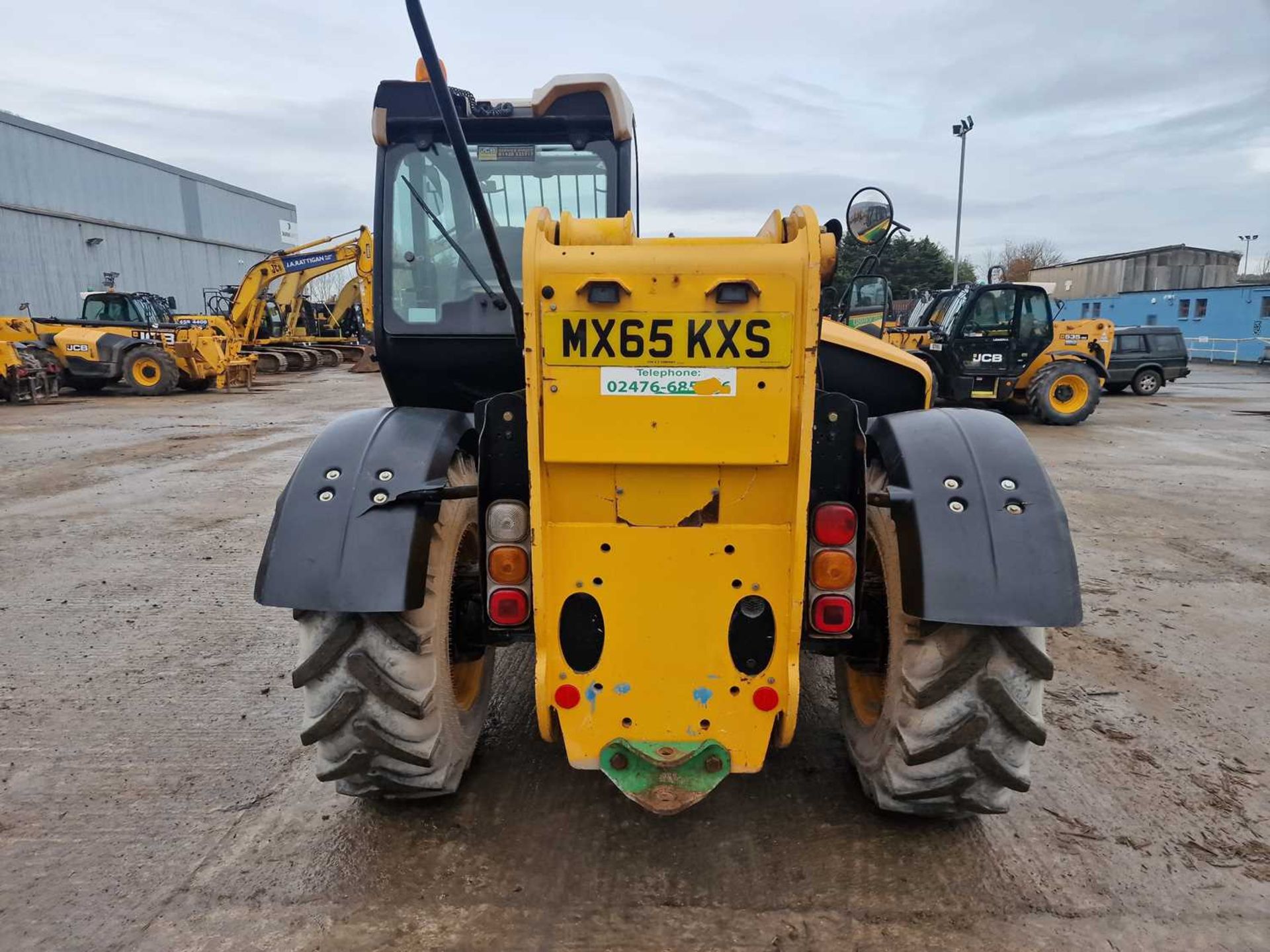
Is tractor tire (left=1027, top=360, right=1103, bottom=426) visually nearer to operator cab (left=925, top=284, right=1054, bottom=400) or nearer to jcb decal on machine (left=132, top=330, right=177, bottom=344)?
operator cab (left=925, top=284, right=1054, bottom=400)

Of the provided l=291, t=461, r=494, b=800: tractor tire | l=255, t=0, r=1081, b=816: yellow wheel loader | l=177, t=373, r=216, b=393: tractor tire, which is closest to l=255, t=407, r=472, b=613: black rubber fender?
l=255, t=0, r=1081, b=816: yellow wheel loader

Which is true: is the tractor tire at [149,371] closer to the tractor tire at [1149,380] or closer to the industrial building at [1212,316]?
the tractor tire at [1149,380]

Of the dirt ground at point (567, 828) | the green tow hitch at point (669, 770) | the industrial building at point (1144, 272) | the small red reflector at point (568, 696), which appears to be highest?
the industrial building at point (1144, 272)

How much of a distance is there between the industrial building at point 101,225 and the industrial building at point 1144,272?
45.7 metres

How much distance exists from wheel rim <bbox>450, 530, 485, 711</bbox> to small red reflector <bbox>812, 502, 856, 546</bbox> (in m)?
1.11

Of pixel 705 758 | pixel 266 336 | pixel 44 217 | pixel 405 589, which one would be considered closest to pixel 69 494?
pixel 405 589

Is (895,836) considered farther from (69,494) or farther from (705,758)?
(69,494)

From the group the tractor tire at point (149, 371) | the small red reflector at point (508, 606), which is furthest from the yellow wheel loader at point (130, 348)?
the small red reflector at point (508, 606)

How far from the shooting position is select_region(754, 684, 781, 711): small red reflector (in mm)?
2266

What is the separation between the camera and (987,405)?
16.4 meters

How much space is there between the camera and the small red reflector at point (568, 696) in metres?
2.29

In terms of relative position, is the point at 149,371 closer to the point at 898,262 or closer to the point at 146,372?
the point at 146,372

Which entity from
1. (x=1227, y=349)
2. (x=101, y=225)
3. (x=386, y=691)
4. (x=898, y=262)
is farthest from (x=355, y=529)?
(x=101, y=225)

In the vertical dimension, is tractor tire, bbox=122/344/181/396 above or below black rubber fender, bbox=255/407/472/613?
below
